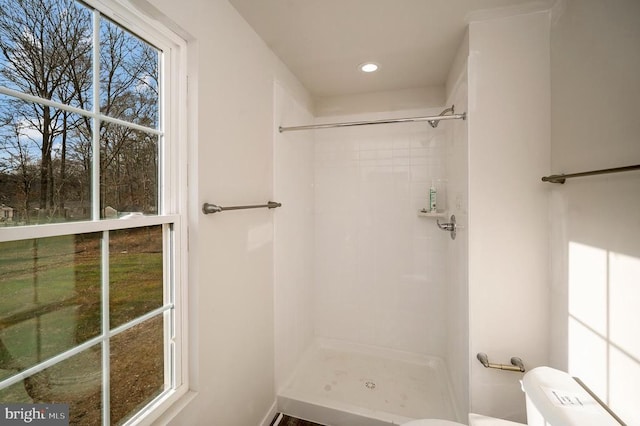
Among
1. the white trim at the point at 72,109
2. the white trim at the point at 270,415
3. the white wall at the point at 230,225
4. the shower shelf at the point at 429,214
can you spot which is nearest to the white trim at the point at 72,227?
the white wall at the point at 230,225

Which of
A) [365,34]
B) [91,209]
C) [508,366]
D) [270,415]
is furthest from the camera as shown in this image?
[270,415]

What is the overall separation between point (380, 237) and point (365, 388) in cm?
117

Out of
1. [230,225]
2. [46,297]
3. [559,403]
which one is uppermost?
[230,225]

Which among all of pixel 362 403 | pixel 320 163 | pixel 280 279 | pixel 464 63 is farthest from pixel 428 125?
pixel 362 403

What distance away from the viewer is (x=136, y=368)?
0.98 m

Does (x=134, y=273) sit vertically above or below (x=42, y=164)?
below

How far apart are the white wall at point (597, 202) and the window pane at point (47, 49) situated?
1.72 m

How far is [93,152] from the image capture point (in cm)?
84

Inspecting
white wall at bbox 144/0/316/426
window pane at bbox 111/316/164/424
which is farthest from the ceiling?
window pane at bbox 111/316/164/424

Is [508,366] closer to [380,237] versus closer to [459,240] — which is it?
[459,240]

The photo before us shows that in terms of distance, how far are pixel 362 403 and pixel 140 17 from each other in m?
2.28

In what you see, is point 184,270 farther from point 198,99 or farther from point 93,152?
point 198,99

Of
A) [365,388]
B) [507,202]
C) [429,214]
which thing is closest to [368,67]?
[429,214]

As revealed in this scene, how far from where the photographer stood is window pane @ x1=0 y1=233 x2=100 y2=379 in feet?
2.16
